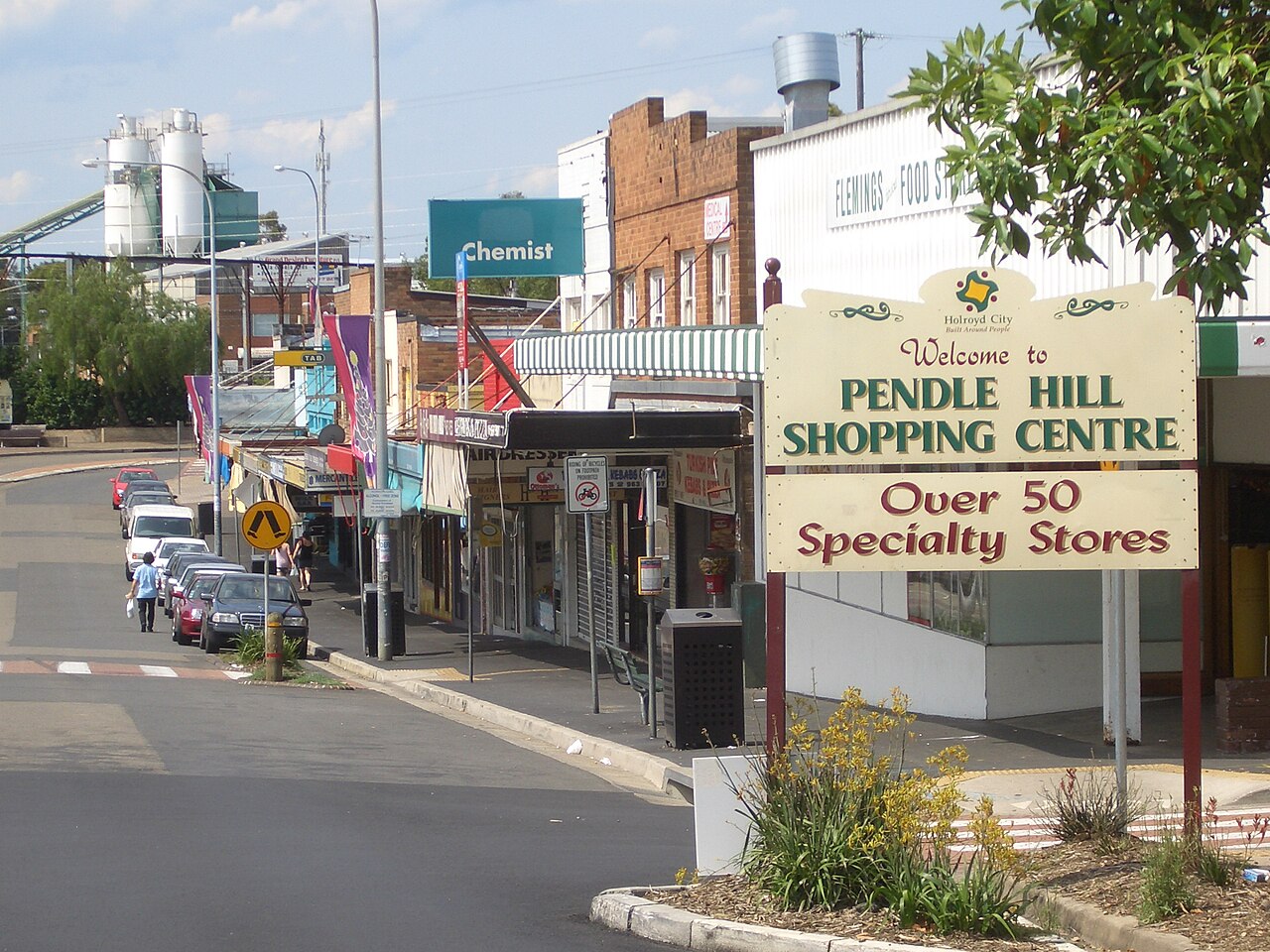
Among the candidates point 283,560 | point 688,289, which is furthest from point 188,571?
point 688,289

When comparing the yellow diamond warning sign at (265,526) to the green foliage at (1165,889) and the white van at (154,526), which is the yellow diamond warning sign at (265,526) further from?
the white van at (154,526)

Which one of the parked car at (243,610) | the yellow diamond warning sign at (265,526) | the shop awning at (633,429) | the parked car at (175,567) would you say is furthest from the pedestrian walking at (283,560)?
the shop awning at (633,429)

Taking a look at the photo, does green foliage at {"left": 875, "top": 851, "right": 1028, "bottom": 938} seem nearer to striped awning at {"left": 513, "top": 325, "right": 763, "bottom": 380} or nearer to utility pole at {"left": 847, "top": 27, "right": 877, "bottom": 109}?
striped awning at {"left": 513, "top": 325, "right": 763, "bottom": 380}

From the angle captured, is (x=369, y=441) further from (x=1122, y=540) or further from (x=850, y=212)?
(x=1122, y=540)

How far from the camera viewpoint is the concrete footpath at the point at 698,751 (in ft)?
23.4

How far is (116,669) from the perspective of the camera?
23688 mm

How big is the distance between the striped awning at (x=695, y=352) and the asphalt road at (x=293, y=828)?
3859 mm

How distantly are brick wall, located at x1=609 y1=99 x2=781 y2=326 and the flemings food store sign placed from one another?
12.9 m

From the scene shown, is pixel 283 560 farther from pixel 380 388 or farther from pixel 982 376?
pixel 982 376

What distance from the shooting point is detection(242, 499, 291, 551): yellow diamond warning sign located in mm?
22531

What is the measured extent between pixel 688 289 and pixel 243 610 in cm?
977

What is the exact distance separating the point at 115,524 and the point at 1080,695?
155ft

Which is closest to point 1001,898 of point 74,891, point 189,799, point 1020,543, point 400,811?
point 1020,543

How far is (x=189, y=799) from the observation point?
11523mm
